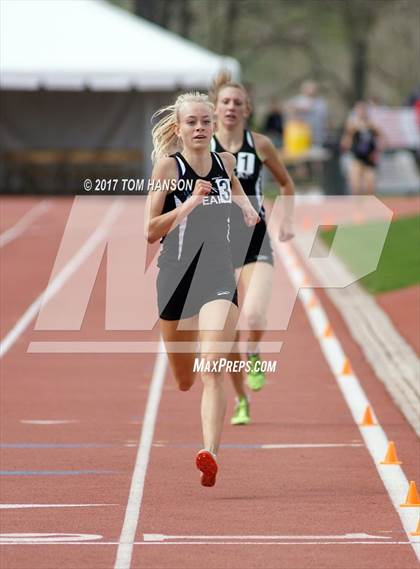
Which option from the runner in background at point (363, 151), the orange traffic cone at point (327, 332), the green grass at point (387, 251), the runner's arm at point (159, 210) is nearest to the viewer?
the runner's arm at point (159, 210)

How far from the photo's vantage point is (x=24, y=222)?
110 ft

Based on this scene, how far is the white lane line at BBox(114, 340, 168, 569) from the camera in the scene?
858 cm

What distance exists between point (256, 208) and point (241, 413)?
1.66 m

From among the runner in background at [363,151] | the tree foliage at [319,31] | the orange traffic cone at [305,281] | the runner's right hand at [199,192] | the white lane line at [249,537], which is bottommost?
the tree foliage at [319,31]

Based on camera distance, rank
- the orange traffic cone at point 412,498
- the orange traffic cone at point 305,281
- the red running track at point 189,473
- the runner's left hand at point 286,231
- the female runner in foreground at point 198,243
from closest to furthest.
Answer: the red running track at point 189,473 → the female runner in foreground at point 198,243 → the orange traffic cone at point 412,498 → the runner's left hand at point 286,231 → the orange traffic cone at point 305,281

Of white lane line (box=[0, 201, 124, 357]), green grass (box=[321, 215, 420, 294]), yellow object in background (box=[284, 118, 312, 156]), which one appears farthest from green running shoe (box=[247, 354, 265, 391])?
yellow object in background (box=[284, 118, 312, 156])

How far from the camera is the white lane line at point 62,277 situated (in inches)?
699

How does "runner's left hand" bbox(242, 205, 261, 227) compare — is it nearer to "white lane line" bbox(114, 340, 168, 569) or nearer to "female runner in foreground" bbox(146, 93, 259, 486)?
"female runner in foreground" bbox(146, 93, 259, 486)

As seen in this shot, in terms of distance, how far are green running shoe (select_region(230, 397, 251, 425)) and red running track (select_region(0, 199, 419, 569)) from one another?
2.6 inches

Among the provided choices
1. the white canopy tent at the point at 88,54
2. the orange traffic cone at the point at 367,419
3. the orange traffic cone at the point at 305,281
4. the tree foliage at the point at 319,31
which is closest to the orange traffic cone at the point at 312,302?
the orange traffic cone at the point at 305,281

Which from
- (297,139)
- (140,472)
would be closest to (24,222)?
(297,139)

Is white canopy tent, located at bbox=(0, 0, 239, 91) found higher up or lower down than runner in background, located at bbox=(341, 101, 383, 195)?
lower down

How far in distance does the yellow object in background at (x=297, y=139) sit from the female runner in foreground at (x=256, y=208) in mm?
27747

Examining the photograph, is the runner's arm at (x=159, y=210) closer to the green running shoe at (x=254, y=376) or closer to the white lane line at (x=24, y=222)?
the green running shoe at (x=254, y=376)
